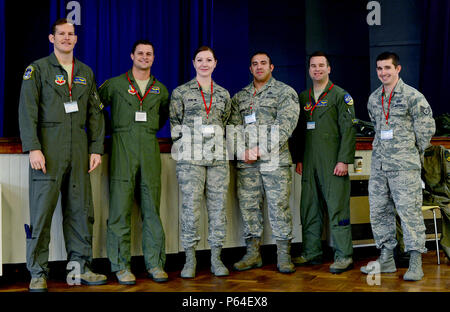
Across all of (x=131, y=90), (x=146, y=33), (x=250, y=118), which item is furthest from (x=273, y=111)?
(x=146, y=33)

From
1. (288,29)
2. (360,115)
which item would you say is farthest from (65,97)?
(360,115)

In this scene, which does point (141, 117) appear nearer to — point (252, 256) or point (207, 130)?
point (207, 130)

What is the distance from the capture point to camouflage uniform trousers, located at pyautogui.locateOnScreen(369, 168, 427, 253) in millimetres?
3354

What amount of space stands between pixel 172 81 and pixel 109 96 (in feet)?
4.62

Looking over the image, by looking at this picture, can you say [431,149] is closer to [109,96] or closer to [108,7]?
[109,96]

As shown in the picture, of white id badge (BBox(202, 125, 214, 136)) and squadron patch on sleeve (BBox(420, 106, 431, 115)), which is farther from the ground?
squadron patch on sleeve (BBox(420, 106, 431, 115))

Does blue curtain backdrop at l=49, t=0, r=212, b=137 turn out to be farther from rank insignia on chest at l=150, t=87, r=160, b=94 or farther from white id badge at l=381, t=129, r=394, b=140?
white id badge at l=381, t=129, r=394, b=140

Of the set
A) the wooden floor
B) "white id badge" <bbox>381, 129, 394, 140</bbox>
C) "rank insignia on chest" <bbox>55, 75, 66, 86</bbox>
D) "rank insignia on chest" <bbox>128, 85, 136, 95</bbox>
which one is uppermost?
"rank insignia on chest" <bbox>55, 75, 66, 86</bbox>

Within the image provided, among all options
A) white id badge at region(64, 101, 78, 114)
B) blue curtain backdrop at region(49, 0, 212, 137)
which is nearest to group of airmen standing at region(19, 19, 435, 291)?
white id badge at region(64, 101, 78, 114)

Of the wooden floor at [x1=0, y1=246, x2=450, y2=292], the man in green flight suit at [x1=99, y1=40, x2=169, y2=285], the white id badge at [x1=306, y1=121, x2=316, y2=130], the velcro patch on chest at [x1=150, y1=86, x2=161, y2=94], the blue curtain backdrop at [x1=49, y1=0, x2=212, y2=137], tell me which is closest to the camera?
the wooden floor at [x1=0, y1=246, x2=450, y2=292]

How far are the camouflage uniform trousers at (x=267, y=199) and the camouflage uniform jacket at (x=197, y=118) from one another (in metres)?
0.28

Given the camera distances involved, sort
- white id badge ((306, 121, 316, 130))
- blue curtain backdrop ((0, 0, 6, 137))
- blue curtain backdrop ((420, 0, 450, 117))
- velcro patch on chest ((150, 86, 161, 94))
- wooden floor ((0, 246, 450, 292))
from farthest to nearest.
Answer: blue curtain backdrop ((420, 0, 450, 117))
blue curtain backdrop ((0, 0, 6, 137))
white id badge ((306, 121, 316, 130))
velcro patch on chest ((150, 86, 161, 94))
wooden floor ((0, 246, 450, 292))

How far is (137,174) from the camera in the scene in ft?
11.0

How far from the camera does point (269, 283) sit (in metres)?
3.29
